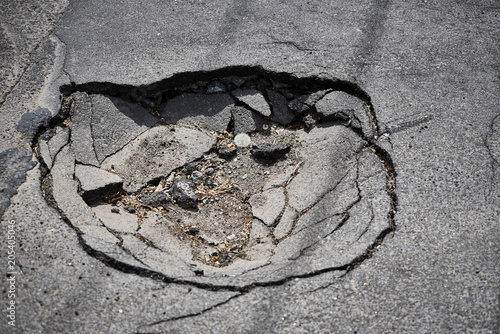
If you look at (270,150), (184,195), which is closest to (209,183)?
(184,195)

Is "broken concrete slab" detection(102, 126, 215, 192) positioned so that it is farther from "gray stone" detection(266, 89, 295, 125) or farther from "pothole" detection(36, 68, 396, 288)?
"gray stone" detection(266, 89, 295, 125)

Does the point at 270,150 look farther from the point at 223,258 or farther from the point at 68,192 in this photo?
the point at 68,192

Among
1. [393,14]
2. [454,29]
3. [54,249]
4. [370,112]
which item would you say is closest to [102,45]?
[54,249]

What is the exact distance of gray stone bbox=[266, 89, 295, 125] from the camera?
3.62 meters

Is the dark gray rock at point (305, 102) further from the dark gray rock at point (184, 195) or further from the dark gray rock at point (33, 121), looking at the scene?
the dark gray rock at point (33, 121)

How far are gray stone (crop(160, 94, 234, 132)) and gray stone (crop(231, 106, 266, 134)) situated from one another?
0.06m

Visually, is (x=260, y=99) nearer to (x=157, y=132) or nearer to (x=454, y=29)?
(x=157, y=132)

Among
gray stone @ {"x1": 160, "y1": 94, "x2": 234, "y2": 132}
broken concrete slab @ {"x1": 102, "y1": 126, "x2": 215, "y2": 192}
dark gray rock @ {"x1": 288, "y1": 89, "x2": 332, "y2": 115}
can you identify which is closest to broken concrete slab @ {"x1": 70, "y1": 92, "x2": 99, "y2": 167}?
broken concrete slab @ {"x1": 102, "y1": 126, "x2": 215, "y2": 192}

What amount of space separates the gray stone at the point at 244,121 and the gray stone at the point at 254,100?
0.20ft

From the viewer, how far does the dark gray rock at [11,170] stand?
111 inches

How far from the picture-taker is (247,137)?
3.59 m

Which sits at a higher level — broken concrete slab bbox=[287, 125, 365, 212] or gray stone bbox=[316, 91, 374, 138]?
gray stone bbox=[316, 91, 374, 138]

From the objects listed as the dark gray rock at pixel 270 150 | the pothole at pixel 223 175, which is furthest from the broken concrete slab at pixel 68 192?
the dark gray rock at pixel 270 150

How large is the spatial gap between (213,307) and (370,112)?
1942mm
